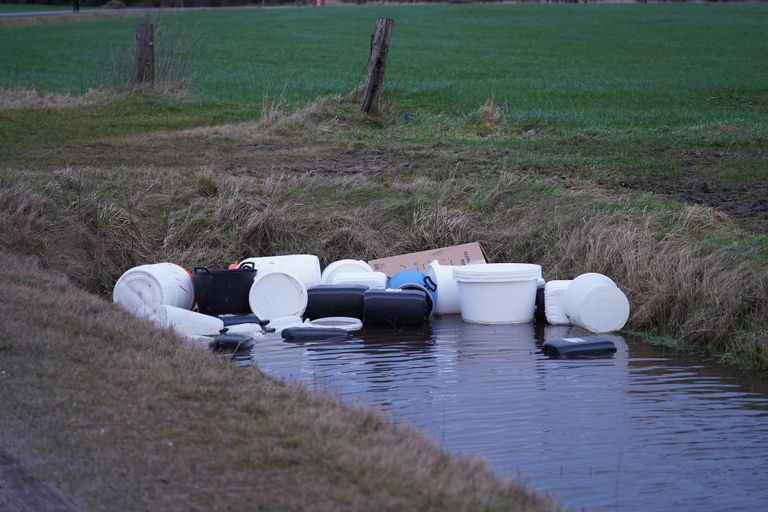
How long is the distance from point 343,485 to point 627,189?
925 centimetres

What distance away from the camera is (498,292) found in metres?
10.2

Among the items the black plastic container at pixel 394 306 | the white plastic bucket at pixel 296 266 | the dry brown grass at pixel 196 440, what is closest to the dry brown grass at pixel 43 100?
the white plastic bucket at pixel 296 266

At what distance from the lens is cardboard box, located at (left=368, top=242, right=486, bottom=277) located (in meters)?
11.2

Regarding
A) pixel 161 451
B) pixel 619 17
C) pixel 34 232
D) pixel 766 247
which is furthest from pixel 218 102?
pixel 619 17

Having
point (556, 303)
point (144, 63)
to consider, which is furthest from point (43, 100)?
point (556, 303)

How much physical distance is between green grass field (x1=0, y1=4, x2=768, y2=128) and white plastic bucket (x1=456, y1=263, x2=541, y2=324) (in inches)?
368

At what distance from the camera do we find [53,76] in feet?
104

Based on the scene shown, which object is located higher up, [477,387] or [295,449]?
[295,449]

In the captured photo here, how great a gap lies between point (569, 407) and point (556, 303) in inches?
116

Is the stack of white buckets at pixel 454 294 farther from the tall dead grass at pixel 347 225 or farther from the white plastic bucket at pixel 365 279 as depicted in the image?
the tall dead grass at pixel 347 225

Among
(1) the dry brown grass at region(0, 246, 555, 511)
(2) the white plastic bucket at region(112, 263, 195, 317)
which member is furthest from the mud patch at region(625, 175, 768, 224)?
(1) the dry brown grass at region(0, 246, 555, 511)

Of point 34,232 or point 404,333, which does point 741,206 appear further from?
point 34,232

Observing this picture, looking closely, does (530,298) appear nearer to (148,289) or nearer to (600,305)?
(600,305)

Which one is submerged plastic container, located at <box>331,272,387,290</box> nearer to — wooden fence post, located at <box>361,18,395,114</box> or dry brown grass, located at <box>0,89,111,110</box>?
wooden fence post, located at <box>361,18,395,114</box>
